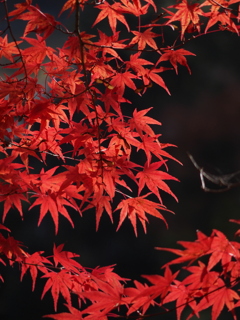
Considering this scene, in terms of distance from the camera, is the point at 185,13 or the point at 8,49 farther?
the point at 8,49

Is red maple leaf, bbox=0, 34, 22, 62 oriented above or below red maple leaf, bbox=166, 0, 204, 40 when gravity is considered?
below

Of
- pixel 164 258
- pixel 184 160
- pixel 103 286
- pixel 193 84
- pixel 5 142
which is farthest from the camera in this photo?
pixel 193 84

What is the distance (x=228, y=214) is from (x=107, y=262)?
54.1 inches

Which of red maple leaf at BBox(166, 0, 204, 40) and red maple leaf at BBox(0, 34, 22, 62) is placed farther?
→ red maple leaf at BBox(0, 34, 22, 62)

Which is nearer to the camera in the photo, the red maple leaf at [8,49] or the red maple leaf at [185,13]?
the red maple leaf at [185,13]

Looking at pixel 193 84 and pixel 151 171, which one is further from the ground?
pixel 151 171

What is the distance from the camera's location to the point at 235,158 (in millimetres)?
4570

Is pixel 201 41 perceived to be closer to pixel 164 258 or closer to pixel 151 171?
pixel 164 258

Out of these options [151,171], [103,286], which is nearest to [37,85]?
[151,171]

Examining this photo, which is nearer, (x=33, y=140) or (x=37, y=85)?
(x=37, y=85)

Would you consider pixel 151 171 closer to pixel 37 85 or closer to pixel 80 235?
pixel 37 85

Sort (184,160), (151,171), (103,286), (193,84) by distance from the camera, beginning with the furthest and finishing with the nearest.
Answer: (193,84) < (184,160) < (151,171) < (103,286)

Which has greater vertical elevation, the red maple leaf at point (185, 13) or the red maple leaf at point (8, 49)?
the red maple leaf at point (185, 13)

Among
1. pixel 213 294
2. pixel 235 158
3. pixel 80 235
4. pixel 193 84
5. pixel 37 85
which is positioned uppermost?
pixel 37 85
